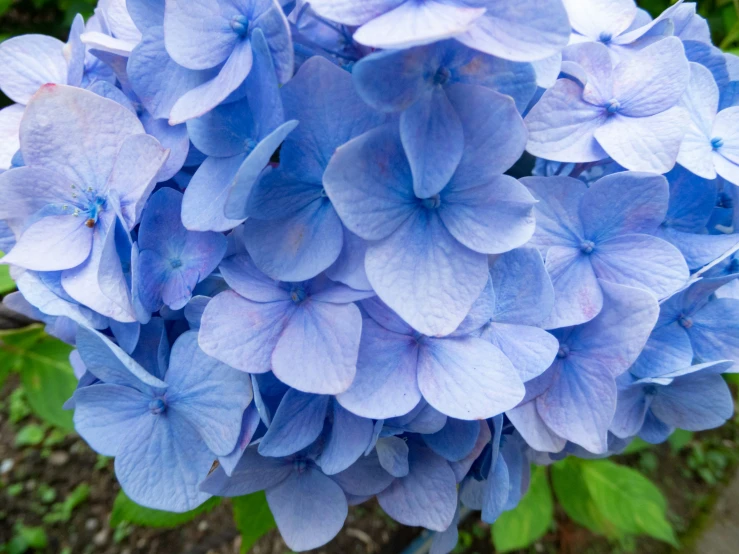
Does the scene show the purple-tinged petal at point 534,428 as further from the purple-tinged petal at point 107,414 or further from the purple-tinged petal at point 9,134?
the purple-tinged petal at point 9,134

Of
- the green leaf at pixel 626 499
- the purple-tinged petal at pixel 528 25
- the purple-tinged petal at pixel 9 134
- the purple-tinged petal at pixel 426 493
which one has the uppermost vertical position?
the purple-tinged petal at pixel 528 25

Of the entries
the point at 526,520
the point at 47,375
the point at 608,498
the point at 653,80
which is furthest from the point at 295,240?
the point at 608,498

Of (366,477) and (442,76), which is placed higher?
(442,76)

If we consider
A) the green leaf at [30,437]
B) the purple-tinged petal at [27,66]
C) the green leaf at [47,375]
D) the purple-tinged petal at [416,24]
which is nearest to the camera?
the purple-tinged petal at [416,24]

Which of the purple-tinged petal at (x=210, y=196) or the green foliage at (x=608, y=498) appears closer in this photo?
the purple-tinged petal at (x=210, y=196)

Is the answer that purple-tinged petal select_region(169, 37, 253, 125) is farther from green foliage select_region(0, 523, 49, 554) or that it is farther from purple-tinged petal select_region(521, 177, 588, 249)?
green foliage select_region(0, 523, 49, 554)

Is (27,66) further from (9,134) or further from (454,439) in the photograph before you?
(454,439)

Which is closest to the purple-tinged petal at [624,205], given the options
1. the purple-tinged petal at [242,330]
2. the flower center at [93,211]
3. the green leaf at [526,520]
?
the purple-tinged petal at [242,330]
